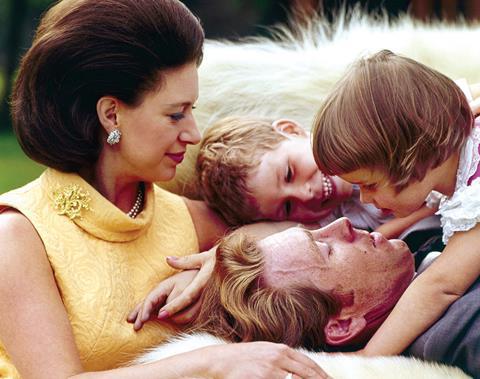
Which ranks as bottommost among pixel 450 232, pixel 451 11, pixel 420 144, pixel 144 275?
pixel 451 11

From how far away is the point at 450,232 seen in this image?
1934 mm

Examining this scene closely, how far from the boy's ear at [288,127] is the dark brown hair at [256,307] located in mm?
550

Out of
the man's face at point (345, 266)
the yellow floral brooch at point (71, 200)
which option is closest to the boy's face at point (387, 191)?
the man's face at point (345, 266)

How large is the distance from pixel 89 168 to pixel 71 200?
110 millimetres

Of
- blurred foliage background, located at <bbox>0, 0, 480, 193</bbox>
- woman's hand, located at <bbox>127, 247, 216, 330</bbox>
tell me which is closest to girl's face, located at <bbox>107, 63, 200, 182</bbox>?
woman's hand, located at <bbox>127, 247, 216, 330</bbox>

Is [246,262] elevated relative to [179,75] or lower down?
lower down

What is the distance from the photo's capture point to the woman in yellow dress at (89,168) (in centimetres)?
194

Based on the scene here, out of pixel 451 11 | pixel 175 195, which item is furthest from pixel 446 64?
pixel 451 11

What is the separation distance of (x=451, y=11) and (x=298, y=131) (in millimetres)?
3540

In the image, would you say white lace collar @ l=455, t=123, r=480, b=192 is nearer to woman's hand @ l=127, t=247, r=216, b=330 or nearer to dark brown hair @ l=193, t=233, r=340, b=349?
dark brown hair @ l=193, t=233, r=340, b=349

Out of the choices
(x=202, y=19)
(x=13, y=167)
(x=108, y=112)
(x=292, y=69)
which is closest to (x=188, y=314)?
(x=108, y=112)

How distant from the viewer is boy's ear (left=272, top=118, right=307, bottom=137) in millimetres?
2525

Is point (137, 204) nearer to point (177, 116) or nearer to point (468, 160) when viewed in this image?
point (177, 116)

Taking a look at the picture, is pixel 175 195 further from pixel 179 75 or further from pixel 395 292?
pixel 395 292
